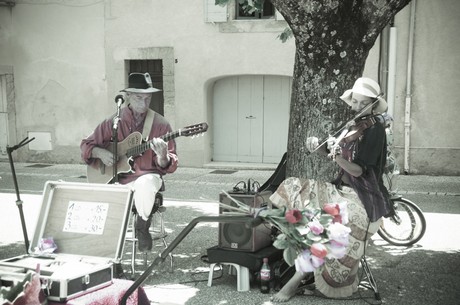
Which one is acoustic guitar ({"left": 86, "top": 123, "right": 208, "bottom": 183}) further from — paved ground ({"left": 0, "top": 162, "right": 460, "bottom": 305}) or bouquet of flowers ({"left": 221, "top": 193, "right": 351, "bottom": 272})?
bouquet of flowers ({"left": 221, "top": 193, "right": 351, "bottom": 272})

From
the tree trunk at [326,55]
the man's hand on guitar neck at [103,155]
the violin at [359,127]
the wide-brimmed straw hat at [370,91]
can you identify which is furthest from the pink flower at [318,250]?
the man's hand on guitar neck at [103,155]

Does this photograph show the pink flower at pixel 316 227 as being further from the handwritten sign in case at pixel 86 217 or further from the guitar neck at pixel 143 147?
the guitar neck at pixel 143 147

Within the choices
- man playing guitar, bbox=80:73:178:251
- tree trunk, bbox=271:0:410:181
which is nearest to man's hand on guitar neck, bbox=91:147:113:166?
man playing guitar, bbox=80:73:178:251

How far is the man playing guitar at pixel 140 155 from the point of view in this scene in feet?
18.0

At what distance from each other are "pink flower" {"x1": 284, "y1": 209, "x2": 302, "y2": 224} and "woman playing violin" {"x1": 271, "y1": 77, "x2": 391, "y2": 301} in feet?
6.62

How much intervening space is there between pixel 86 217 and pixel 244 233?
66.3 inches

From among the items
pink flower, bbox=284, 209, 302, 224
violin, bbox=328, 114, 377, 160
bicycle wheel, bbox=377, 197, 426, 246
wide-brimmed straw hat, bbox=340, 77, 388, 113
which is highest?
wide-brimmed straw hat, bbox=340, 77, 388, 113

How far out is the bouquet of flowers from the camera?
246cm

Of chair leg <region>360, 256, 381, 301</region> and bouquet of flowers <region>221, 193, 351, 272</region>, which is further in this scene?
chair leg <region>360, 256, 381, 301</region>

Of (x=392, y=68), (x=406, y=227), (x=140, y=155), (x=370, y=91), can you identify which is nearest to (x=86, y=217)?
(x=140, y=155)

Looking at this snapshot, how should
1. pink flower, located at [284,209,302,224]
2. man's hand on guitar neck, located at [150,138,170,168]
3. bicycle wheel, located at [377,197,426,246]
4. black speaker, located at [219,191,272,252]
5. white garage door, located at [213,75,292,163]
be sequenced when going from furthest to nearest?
1. white garage door, located at [213,75,292,163]
2. bicycle wheel, located at [377,197,426,246]
3. man's hand on guitar neck, located at [150,138,170,168]
4. black speaker, located at [219,191,272,252]
5. pink flower, located at [284,209,302,224]

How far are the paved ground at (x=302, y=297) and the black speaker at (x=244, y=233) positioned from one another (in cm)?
35

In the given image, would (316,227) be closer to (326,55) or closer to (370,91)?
(370,91)

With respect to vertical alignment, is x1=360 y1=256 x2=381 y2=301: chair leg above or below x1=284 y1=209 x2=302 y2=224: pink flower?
below
